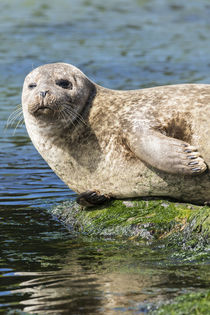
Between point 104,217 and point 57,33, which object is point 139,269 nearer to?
point 104,217

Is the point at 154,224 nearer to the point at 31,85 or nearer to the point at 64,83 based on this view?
the point at 64,83

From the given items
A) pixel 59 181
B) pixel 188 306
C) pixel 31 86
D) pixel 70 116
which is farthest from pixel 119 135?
pixel 188 306

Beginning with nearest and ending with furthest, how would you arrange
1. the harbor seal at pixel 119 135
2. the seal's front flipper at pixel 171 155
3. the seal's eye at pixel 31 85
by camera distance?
the seal's front flipper at pixel 171 155 < the harbor seal at pixel 119 135 < the seal's eye at pixel 31 85

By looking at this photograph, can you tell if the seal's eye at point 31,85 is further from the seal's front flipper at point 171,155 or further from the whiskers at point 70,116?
the seal's front flipper at point 171,155

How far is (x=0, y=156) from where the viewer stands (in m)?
12.1

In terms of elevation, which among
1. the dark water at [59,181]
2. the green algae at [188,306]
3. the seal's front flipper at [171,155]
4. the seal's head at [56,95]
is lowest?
the dark water at [59,181]

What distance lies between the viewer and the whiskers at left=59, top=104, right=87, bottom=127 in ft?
27.1

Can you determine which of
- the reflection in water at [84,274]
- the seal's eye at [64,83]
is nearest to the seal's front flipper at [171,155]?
the reflection in water at [84,274]

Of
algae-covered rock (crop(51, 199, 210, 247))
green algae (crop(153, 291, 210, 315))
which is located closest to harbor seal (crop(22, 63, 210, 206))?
algae-covered rock (crop(51, 199, 210, 247))

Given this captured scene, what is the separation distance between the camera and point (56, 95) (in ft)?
26.4

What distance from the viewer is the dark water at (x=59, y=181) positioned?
578 cm

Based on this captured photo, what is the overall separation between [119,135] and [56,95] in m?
0.78

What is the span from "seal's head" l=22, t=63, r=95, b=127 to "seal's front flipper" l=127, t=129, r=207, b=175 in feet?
3.58

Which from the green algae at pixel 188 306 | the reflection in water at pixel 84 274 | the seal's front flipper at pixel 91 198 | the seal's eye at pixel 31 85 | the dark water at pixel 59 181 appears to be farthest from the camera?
the seal's eye at pixel 31 85
